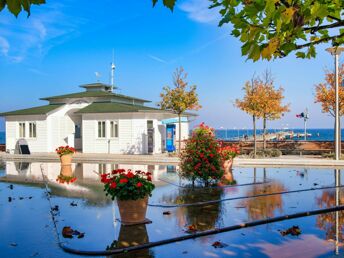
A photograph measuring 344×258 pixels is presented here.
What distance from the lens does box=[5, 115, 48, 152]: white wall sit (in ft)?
112

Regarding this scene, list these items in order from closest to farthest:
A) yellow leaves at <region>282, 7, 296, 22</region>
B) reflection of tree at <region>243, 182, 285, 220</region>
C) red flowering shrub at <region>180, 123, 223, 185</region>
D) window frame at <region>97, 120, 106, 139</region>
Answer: yellow leaves at <region>282, 7, 296, 22</region>, reflection of tree at <region>243, 182, 285, 220</region>, red flowering shrub at <region>180, 123, 223, 185</region>, window frame at <region>97, 120, 106, 139</region>

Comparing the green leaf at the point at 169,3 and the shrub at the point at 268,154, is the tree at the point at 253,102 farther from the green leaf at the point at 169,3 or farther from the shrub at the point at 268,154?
the green leaf at the point at 169,3

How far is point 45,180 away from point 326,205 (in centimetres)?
1187

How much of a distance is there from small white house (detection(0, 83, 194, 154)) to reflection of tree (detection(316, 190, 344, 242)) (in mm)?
19355

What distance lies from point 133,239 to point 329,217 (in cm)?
502

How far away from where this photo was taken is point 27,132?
34.9m

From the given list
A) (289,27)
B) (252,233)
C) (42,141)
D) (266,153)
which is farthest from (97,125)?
(289,27)

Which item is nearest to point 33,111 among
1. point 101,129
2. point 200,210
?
point 101,129

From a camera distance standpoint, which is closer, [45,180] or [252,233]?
[252,233]

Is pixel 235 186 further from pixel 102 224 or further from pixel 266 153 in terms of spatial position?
pixel 266 153

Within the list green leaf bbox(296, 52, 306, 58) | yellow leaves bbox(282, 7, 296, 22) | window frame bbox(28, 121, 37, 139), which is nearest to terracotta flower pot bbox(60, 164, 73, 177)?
window frame bbox(28, 121, 37, 139)

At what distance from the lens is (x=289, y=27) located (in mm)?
2834

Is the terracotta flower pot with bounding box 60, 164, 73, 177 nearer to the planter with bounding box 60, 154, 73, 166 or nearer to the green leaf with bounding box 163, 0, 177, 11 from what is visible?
the planter with bounding box 60, 154, 73, 166

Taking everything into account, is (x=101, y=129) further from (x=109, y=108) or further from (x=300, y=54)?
(x=300, y=54)
